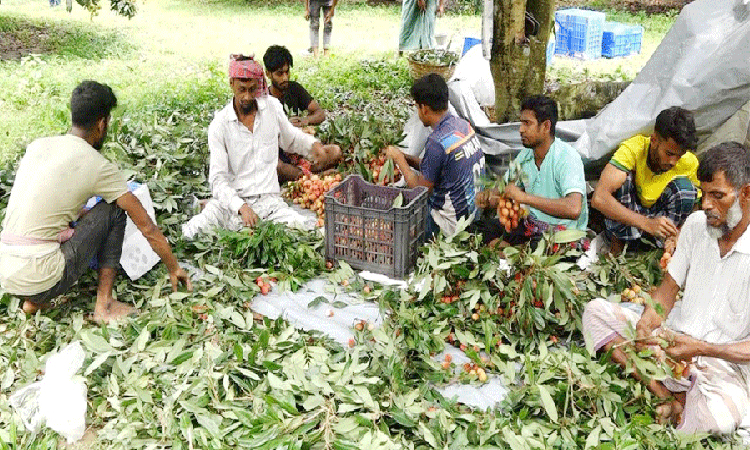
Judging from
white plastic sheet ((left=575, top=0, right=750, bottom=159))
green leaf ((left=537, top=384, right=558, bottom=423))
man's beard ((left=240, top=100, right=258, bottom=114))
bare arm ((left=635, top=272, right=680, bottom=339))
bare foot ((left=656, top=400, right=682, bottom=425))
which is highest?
white plastic sheet ((left=575, top=0, right=750, bottom=159))

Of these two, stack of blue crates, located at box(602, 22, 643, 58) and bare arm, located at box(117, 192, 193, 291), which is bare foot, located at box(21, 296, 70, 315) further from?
stack of blue crates, located at box(602, 22, 643, 58)

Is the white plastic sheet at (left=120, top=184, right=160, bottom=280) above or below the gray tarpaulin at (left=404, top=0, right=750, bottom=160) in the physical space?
below

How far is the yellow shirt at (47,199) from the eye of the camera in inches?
124

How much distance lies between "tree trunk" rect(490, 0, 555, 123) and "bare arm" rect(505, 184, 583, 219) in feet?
6.02

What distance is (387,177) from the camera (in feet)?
14.0

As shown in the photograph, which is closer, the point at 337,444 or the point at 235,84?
the point at 337,444

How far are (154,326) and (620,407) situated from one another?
1933 mm

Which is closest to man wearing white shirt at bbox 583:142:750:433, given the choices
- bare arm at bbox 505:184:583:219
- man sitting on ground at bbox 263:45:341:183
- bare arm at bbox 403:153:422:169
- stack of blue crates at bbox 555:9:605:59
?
bare arm at bbox 505:184:583:219

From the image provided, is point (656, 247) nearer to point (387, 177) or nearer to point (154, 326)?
point (387, 177)

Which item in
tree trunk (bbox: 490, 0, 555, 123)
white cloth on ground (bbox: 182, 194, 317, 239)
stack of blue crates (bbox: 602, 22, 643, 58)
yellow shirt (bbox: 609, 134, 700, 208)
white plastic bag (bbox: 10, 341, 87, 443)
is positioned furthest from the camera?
stack of blue crates (bbox: 602, 22, 643, 58)

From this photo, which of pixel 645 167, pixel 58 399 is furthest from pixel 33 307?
pixel 645 167

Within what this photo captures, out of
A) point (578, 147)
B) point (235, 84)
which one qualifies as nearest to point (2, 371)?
point (235, 84)

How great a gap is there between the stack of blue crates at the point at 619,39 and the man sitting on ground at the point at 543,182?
21.4 ft

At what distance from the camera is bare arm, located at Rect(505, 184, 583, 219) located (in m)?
3.54
